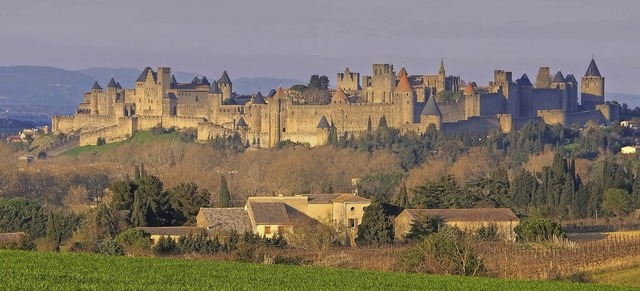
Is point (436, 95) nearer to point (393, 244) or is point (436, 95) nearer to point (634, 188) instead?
point (634, 188)

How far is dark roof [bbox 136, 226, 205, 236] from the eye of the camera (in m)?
44.3

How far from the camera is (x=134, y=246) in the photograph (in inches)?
1590

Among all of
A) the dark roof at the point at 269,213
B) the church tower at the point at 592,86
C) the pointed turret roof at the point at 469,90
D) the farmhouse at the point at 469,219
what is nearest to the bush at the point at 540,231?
the farmhouse at the point at 469,219

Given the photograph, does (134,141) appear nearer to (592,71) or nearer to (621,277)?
(592,71)

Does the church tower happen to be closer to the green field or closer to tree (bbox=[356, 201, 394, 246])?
tree (bbox=[356, 201, 394, 246])

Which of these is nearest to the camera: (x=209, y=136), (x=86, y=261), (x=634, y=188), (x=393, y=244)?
(x=86, y=261)

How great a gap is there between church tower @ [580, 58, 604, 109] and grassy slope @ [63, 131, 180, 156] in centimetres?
2545

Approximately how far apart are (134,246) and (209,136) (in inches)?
1945

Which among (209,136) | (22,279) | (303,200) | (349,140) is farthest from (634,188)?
(22,279)

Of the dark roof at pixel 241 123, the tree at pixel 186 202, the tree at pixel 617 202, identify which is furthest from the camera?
the dark roof at pixel 241 123

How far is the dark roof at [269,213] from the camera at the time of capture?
162 feet

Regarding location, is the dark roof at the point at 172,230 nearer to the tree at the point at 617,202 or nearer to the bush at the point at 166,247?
the bush at the point at 166,247

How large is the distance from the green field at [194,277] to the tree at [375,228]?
16.8 m

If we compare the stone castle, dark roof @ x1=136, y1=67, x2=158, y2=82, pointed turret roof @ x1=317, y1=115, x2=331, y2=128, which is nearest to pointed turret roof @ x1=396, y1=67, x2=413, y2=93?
the stone castle
